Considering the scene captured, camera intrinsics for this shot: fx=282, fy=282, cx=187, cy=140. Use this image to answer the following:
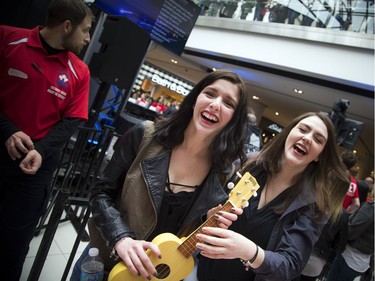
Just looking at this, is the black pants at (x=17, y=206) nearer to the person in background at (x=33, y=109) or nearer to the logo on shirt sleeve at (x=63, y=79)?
the person in background at (x=33, y=109)

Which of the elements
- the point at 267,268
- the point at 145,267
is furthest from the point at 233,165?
the point at 145,267

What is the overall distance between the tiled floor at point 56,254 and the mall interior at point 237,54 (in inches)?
0.4

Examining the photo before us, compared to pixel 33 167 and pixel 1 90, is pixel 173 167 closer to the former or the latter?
pixel 33 167

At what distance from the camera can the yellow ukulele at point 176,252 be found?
120 cm

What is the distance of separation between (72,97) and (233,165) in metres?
1.16

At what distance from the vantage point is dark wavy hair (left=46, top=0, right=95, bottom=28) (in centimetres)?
174

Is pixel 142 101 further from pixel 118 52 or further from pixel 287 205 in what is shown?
pixel 287 205

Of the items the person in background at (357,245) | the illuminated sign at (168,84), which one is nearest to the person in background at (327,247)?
the person in background at (357,245)

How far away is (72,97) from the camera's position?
189cm

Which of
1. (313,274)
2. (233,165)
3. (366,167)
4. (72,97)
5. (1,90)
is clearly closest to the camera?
(233,165)

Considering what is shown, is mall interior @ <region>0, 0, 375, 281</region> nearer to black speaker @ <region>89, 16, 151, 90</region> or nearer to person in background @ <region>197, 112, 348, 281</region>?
black speaker @ <region>89, 16, 151, 90</region>

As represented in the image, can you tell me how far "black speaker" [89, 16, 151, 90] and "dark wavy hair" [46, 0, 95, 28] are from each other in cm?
144

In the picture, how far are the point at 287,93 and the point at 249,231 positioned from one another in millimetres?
9644

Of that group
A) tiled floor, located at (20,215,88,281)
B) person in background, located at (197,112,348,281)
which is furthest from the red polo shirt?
tiled floor, located at (20,215,88,281)
